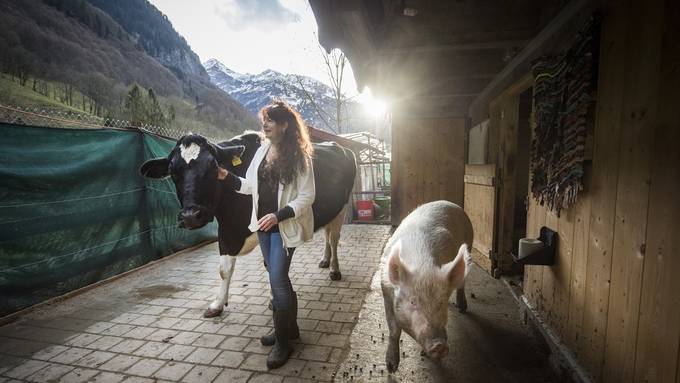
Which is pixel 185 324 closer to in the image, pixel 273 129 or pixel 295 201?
pixel 295 201

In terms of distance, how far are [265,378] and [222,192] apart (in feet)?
6.81

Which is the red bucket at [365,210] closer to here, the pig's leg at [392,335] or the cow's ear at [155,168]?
the cow's ear at [155,168]

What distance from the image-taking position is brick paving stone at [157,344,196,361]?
117 inches

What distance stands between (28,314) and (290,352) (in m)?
3.39

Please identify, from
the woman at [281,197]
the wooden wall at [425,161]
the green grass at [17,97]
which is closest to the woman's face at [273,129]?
the woman at [281,197]

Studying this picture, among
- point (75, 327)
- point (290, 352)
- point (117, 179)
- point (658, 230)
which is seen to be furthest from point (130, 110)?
point (658, 230)

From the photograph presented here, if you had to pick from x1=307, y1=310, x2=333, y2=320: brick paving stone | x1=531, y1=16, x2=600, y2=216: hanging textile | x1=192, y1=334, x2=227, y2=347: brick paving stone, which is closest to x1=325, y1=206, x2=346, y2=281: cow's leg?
x1=307, y1=310, x2=333, y2=320: brick paving stone

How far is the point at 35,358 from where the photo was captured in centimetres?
298

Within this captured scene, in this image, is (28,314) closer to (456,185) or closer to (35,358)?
(35,358)

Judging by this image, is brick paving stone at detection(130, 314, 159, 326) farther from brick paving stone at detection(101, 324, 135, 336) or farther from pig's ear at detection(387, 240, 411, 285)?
pig's ear at detection(387, 240, 411, 285)

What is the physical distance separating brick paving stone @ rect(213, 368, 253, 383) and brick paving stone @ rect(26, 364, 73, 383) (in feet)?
4.60

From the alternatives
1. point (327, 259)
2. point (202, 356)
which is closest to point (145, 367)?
point (202, 356)

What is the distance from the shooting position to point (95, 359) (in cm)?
296

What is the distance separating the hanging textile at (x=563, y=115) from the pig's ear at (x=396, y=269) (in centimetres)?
147
